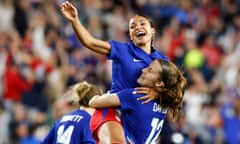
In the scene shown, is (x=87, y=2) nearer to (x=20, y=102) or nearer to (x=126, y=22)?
(x=126, y=22)

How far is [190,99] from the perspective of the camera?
1585cm

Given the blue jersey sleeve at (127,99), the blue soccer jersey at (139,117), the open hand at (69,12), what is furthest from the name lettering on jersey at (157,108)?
the open hand at (69,12)

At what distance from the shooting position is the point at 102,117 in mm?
8727

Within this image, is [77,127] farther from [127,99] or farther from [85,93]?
[127,99]

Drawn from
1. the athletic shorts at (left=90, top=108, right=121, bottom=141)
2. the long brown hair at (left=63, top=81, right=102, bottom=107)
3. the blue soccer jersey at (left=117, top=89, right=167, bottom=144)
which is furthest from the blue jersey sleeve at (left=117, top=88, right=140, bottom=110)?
the long brown hair at (left=63, top=81, right=102, bottom=107)

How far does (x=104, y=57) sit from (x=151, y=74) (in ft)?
28.1

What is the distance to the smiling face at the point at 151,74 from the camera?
8.37 m

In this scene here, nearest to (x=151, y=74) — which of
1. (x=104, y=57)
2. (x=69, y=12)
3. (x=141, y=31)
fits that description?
(x=141, y=31)

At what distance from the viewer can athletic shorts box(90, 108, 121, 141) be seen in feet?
28.3

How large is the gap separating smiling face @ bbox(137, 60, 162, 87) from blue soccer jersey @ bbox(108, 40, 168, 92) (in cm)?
7

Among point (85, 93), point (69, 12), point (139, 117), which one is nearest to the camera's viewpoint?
point (69, 12)

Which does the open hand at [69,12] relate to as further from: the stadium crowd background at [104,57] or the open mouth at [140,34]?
the stadium crowd background at [104,57]

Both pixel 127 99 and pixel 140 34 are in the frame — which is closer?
pixel 127 99

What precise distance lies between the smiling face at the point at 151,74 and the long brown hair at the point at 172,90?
0.13ft
